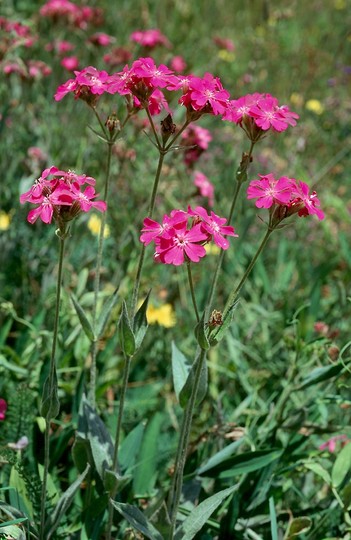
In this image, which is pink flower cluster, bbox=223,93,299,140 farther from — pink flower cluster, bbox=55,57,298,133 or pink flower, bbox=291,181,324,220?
pink flower, bbox=291,181,324,220

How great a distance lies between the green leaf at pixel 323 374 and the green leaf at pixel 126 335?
633 mm

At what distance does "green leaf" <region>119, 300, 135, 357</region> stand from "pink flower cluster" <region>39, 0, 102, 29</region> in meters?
→ 2.48

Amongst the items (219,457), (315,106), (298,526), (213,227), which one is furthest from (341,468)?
(315,106)

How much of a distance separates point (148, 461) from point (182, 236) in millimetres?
895

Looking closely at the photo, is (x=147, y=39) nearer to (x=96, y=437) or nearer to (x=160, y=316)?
(x=160, y=316)

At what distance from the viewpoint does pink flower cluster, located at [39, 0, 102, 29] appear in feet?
11.0

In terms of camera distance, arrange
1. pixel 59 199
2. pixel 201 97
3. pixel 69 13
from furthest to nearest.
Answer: pixel 69 13 < pixel 201 97 < pixel 59 199

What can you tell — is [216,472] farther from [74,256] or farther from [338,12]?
[338,12]

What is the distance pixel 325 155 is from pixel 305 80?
3.53 ft

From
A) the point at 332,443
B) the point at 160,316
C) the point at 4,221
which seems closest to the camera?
the point at 332,443

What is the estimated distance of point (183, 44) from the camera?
505 centimetres

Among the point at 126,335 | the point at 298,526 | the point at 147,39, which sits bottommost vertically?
the point at 298,526

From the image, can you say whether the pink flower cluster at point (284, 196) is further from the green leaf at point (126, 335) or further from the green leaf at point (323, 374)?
the green leaf at point (323, 374)

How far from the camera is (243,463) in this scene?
1744mm
